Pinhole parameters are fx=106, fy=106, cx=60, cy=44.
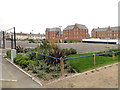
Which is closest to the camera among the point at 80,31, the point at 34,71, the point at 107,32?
the point at 34,71

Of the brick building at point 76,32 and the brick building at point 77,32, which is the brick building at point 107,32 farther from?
the brick building at point 77,32

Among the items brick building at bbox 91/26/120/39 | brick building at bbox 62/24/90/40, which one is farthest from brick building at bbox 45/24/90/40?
brick building at bbox 91/26/120/39

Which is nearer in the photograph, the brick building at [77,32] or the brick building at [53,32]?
the brick building at [77,32]

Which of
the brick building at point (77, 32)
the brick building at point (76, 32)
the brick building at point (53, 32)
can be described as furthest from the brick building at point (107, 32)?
the brick building at point (53, 32)

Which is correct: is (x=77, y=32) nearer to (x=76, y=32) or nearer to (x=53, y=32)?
(x=76, y=32)

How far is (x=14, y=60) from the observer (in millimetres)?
9977

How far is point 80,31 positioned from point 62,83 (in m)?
69.9

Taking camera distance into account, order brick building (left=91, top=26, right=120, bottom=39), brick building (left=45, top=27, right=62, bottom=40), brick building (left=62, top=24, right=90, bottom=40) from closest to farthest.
A: 1. brick building (left=62, top=24, right=90, bottom=40)
2. brick building (left=91, top=26, right=120, bottom=39)
3. brick building (left=45, top=27, right=62, bottom=40)

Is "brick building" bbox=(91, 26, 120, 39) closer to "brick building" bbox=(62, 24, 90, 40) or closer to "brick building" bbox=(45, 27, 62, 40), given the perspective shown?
"brick building" bbox=(62, 24, 90, 40)

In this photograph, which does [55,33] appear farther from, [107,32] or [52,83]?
[52,83]

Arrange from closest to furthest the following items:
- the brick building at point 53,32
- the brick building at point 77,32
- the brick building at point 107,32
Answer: the brick building at point 77,32, the brick building at point 107,32, the brick building at point 53,32

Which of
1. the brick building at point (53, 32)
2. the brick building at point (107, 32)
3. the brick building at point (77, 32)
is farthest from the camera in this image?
the brick building at point (53, 32)

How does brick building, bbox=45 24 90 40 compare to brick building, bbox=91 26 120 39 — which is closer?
brick building, bbox=45 24 90 40

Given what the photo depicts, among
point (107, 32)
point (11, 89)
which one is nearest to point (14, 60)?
point (11, 89)
